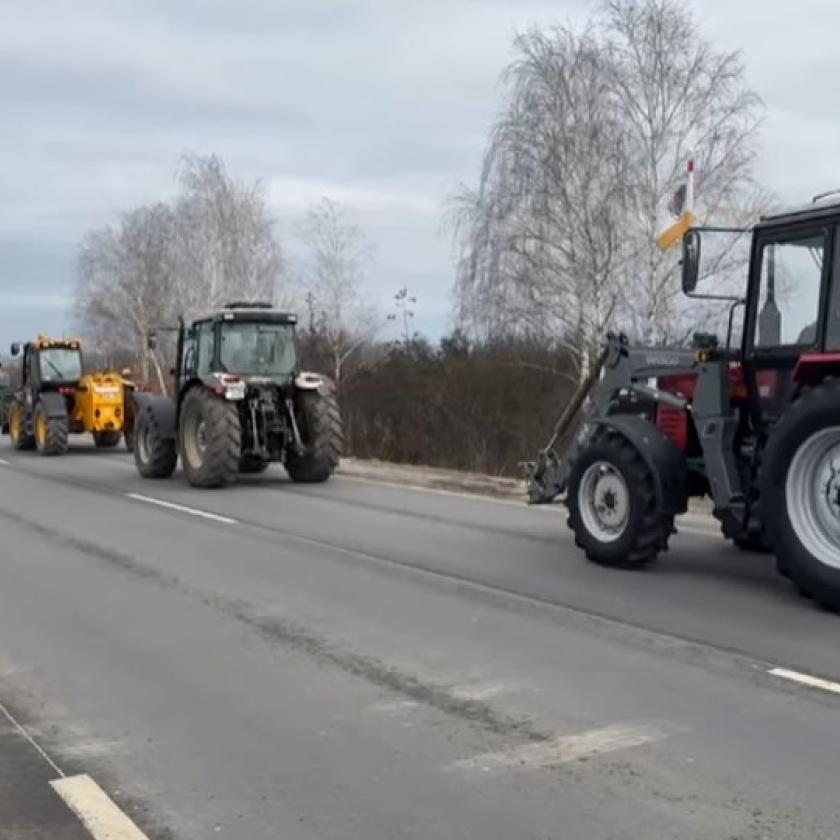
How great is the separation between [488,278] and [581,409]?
54.9 ft

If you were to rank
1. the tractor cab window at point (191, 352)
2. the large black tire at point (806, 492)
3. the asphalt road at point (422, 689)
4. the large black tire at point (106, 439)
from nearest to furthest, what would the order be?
the asphalt road at point (422, 689) < the large black tire at point (806, 492) < the tractor cab window at point (191, 352) < the large black tire at point (106, 439)

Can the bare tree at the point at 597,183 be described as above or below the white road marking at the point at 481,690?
above

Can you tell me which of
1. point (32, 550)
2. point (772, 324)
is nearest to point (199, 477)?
point (32, 550)

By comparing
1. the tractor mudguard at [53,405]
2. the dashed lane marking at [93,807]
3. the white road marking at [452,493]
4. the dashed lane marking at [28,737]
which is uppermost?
the tractor mudguard at [53,405]

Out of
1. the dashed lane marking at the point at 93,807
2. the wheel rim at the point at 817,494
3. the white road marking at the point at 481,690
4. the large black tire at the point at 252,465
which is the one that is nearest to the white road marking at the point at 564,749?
the white road marking at the point at 481,690

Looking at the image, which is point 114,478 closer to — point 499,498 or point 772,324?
point 499,498

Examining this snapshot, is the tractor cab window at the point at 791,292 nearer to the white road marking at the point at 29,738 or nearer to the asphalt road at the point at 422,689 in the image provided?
the asphalt road at the point at 422,689

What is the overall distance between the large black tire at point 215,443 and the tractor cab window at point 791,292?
8.70 metres

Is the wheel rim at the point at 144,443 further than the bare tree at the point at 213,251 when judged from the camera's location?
No

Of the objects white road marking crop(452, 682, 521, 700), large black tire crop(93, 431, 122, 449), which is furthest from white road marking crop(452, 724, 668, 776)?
large black tire crop(93, 431, 122, 449)

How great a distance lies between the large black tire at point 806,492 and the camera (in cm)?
735

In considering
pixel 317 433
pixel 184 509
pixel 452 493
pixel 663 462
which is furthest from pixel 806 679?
pixel 317 433

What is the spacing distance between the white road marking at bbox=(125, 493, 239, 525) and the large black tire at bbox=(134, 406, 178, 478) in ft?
6.66

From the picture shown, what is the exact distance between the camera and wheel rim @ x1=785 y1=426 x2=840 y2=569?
24.4 ft
